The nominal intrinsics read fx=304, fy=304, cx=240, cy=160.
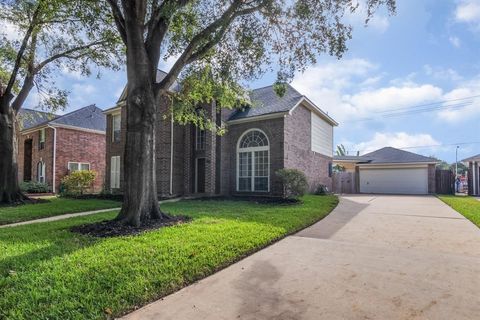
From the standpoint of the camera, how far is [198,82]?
1116 centimetres

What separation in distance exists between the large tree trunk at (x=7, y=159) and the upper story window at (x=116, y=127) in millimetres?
6869

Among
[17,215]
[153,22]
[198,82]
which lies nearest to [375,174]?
[198,82]

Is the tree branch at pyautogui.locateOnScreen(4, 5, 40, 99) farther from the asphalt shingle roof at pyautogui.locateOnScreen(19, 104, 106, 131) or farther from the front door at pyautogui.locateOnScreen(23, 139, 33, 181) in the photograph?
the front door at pyautogui.locateOnScreen(23, 139, 33, 181)

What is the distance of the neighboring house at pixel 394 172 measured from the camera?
24.0 m

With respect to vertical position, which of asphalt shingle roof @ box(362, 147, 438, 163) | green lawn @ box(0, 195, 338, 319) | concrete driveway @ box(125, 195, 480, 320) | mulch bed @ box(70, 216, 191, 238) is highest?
asphalt shingle roof @ box(362, 147, 438, 163)

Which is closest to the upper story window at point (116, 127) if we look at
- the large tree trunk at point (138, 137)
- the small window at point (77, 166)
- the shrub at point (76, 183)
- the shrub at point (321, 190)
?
the shrub at point (76, 183)

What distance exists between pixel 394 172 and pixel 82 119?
2603cm

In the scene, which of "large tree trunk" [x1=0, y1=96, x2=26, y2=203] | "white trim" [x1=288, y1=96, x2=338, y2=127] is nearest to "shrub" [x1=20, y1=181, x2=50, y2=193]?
"large tree trunk" [x1=0, y1=96, x2=26, y2=203]

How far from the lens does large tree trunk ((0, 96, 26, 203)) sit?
1301cm

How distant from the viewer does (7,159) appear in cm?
1331

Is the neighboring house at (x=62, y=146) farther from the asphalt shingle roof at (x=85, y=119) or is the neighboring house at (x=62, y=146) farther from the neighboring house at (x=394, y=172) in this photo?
the neighboring house at (x=394, y=172)

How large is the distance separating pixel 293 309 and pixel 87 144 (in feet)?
80.3

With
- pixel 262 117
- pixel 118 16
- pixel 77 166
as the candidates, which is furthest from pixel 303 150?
pixel 77 166

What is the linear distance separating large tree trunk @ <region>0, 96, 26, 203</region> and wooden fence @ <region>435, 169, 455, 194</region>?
27208 millimetres
